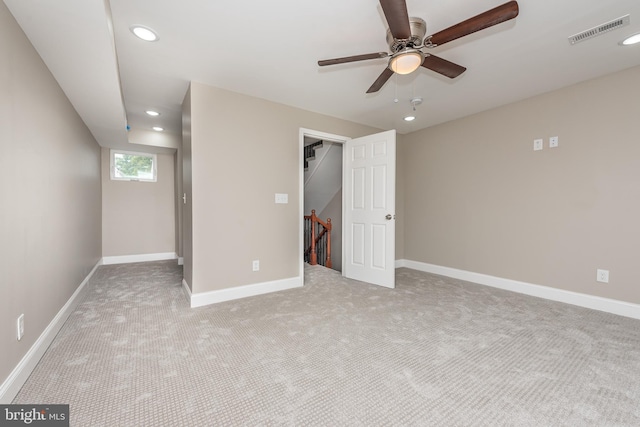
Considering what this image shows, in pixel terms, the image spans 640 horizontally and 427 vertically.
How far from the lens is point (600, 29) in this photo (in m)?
2.00

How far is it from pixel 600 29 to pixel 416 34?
1417mm

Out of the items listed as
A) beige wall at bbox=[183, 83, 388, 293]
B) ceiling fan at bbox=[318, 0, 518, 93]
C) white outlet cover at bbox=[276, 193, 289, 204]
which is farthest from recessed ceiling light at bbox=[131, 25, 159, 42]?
white outlet cover at bbox=[276, 193, 289, 204]

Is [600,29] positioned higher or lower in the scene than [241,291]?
higher

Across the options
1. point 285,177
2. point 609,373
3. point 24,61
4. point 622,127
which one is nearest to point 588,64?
point 622,127

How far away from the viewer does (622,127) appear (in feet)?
8.73

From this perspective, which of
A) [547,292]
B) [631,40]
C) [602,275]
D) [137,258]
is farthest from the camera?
[137,258]

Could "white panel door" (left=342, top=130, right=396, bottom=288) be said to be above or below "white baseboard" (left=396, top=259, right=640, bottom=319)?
above

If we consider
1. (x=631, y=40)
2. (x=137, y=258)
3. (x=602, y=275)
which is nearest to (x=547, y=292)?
(x=602, y=275)

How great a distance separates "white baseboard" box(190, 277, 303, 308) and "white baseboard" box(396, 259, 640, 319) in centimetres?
236

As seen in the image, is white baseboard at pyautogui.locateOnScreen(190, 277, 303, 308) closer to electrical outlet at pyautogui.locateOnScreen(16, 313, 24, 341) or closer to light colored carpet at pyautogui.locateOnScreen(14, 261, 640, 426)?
light colored carpet at pyautogui.locateOnScreen(14, 261, 640, 426)

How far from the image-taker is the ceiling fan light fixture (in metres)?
1.80

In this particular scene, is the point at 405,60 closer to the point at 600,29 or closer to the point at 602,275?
the point at 600,29

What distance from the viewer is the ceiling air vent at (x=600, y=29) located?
1.92 m

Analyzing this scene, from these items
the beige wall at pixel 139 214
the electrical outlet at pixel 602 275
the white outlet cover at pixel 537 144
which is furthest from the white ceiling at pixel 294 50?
the electrical outlet at pixel 602 275
